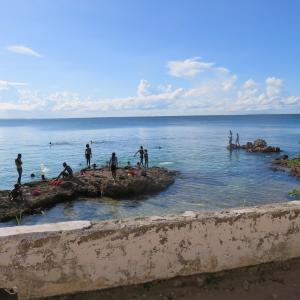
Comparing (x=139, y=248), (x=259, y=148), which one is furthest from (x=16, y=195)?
(x=259, y=148)

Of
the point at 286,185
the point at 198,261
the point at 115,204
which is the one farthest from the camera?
the point at 286,185

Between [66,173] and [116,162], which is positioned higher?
[116,162]

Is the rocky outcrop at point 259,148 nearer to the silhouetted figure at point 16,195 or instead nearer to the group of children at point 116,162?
the group of children at point 116,162

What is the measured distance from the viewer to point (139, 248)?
473 centimetres

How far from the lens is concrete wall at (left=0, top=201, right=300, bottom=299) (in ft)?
14.5

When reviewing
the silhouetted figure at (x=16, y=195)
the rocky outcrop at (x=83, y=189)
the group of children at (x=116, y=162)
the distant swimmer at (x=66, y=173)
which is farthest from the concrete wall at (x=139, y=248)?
the distant swimmer at (x=66, y=173)

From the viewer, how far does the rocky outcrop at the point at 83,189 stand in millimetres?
19361

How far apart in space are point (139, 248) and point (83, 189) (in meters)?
18.5

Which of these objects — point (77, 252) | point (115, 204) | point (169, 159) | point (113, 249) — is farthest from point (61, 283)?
point (169, 159)

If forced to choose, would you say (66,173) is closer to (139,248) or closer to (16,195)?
(16,195)

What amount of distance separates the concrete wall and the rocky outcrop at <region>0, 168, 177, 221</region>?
14.5 meters

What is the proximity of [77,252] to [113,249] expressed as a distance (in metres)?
0.43

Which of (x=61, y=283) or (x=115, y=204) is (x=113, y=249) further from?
(x=115, y=204)

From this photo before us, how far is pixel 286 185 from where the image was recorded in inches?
1046
